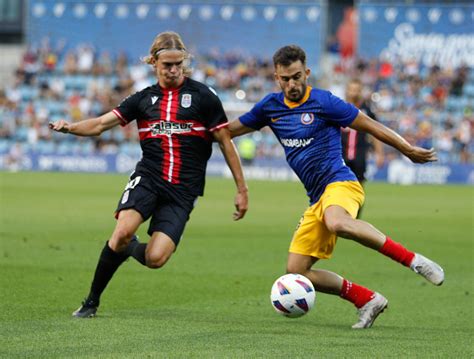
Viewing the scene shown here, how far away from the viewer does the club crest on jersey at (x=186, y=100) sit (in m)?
8.38

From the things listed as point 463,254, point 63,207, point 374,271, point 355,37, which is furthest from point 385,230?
point 355,37

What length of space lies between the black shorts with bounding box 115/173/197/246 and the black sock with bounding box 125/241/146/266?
15 centimetres

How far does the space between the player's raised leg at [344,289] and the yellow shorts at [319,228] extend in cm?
7

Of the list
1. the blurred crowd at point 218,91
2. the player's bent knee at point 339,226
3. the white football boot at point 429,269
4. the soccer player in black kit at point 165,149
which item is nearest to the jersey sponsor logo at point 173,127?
the soccer player in black kit at point 165,149

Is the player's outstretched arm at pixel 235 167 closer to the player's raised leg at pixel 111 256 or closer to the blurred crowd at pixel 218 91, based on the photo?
the player's raised leg at pixel 111 256

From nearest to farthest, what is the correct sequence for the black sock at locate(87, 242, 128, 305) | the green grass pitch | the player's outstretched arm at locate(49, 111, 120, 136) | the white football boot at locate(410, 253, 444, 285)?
the green grass pitch
the white football boot at locate(410, 253, 444, 285)
the black sock at locate(87, 242, 128, 305)
the player's outstretched arm at locate(49, 111, 120, 136)


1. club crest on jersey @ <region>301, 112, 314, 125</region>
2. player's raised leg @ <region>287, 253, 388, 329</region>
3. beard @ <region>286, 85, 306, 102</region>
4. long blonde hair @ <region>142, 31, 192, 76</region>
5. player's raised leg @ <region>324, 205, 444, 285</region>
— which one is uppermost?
long blonde hair @ <region>142, 31, 192, 76</region>

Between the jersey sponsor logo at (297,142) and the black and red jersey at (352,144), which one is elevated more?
the jersey sponsor logo at (297,142)

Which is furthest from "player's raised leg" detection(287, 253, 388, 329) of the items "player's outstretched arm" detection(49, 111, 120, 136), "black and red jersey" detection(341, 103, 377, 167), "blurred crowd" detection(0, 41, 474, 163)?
"blurred crowd" detection(0, 41, 474, 163)

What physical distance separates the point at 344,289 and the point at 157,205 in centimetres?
169

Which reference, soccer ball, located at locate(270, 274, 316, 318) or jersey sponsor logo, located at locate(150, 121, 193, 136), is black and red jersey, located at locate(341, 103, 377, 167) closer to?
jersey sponsor logo, located at locate(150, 121, 193, 136)

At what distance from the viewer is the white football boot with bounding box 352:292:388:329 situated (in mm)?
8102

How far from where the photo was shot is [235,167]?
8.42 metres

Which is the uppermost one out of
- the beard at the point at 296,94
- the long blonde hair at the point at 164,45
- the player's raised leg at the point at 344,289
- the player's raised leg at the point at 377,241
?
the long blonde hair at the point at 164,45
